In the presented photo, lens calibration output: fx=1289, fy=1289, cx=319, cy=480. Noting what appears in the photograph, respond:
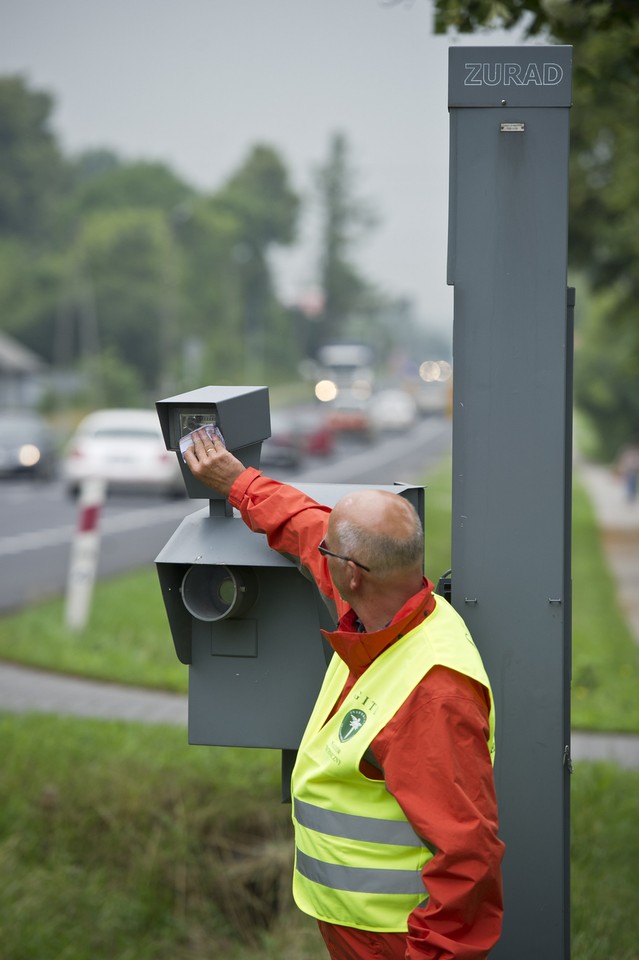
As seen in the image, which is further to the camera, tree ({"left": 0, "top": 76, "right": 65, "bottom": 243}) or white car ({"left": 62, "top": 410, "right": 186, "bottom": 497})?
tree ({"left": 0, "top": 76, "right": 65, "bottom": 243})

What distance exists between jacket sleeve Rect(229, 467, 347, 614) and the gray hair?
0.42 metres

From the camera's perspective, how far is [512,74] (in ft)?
9.52

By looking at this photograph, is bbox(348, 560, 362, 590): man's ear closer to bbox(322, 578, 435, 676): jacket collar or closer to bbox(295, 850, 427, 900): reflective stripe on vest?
bbox(322, 578, 435, 676): jacket collar

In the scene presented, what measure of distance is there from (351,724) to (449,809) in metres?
0.29

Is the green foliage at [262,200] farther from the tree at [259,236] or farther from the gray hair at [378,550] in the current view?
the gray hair at [378,550]

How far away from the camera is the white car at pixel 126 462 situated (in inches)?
992

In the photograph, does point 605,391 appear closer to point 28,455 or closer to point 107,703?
point 28,455

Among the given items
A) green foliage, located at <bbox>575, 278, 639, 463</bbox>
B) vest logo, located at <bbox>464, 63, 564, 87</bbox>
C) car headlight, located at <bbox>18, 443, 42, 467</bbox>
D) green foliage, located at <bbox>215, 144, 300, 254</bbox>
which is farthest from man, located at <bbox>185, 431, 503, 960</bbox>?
green foliage, located at <bbox>215, 144, 300, 254</bbox>

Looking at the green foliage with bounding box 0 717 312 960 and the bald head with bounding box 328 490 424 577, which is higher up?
the bald head with bounding box 328 490 424 577

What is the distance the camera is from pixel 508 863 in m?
2.98

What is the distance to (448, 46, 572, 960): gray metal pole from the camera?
290cm

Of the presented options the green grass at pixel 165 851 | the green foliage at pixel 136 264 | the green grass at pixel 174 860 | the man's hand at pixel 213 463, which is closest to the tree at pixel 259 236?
the green foliage at pixel 136 264

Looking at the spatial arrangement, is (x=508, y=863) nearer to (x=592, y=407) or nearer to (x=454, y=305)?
(x=454, y=305)

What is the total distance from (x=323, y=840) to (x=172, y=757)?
4208 millimetres
